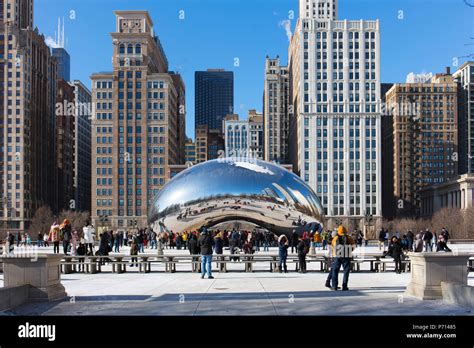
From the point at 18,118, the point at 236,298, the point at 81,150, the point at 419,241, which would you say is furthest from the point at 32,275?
the point at 81,150

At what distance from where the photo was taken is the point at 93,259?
2180 centimetres

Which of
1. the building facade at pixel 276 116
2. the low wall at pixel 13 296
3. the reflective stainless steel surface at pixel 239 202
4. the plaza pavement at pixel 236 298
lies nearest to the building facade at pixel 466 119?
the building facade at pixel 276 116

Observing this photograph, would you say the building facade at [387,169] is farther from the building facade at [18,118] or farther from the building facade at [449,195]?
the building facade at [18,118]

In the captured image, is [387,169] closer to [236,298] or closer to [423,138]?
[423,138]

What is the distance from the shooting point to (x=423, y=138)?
14038 cm

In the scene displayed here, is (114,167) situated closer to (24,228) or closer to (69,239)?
(24,228)

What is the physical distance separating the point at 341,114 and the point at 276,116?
61834 millimetres

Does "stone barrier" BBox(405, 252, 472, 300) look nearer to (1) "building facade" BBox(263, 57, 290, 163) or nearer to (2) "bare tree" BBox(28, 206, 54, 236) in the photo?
(2) "bare tree" BBox(28, 206, 54, 236)

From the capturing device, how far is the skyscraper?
114 meters

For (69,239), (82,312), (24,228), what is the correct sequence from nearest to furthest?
(82,312)
(69,239)
(24,228)

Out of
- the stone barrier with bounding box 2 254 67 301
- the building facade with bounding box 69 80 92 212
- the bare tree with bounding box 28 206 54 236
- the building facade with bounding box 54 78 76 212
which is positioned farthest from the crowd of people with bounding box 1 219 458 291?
the building facade with bounding box 69 80 92 212

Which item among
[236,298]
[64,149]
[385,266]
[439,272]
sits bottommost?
[385,266]
